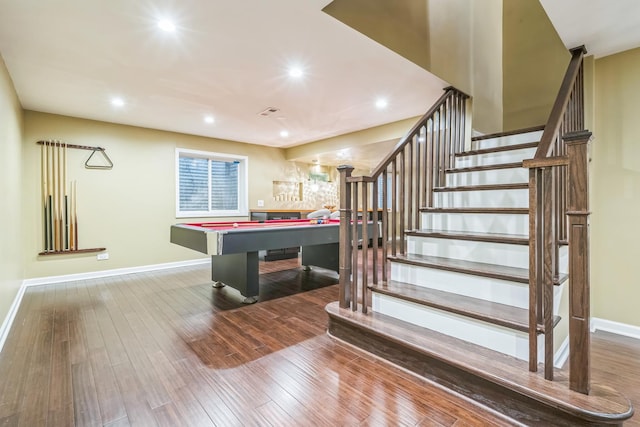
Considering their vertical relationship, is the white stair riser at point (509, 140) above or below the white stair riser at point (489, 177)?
above

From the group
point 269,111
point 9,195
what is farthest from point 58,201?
point 269,111

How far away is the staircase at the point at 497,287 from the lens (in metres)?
1.29

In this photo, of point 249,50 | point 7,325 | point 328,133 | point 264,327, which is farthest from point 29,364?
point 328,133

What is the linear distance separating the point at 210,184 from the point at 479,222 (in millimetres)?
4868

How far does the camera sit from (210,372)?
6.04 feet

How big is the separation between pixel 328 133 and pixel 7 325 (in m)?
4.66

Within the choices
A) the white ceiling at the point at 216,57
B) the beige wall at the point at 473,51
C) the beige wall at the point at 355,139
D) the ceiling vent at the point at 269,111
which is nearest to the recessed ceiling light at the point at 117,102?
the white ceiling at the point at 216,57

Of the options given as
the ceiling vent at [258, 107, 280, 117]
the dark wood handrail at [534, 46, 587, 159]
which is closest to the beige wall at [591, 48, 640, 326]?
the dark wood handrail at [534, 46, 587, 159]

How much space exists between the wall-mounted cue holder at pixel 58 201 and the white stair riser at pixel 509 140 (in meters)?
5.34

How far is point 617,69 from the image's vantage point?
8.34ft

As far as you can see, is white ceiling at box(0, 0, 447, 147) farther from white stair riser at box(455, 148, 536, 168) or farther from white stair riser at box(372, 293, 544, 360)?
white stair riser at box(372, 293, 544, 360)

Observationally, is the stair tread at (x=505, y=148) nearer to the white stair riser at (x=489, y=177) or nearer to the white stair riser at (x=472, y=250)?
the white stair riser at (x=489, y=177)

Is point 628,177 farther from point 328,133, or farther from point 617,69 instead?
point 328,133

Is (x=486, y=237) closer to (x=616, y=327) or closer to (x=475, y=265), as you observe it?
(x=475, y=265)
